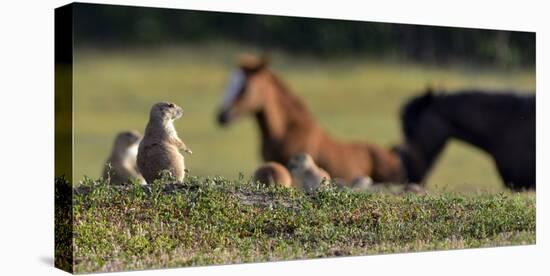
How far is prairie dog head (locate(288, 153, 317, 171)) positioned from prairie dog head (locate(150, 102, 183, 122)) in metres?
2.04

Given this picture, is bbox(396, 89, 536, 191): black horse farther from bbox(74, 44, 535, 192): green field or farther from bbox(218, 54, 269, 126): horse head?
bbox(218, 54, 269, 126): horse head

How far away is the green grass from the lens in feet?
36.6

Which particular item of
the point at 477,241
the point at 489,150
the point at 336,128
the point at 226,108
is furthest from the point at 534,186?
the point at 226,108

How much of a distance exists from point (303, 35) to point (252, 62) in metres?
0.69

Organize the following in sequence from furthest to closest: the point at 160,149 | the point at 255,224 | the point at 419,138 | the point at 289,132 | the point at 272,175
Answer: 1. the point at 419,138
2. the point at 289,132
3. the point at 272,175
4. the point at 255,224
5. the point at 160,149

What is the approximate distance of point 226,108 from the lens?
13.2 meters

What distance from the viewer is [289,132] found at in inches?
566

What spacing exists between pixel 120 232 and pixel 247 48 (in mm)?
2926

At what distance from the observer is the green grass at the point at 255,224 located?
11164mm

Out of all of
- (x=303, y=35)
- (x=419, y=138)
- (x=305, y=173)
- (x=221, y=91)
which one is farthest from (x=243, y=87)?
(x=419, y=138)

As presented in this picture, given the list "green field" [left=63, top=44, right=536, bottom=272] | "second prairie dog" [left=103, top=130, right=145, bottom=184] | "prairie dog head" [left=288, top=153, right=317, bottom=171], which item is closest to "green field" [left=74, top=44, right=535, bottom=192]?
"green field" [left=63, top=44, right=536, bottom=272]

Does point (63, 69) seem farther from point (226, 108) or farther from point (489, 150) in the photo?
point (489, 150)

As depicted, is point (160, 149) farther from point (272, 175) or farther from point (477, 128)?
point (477, 128)

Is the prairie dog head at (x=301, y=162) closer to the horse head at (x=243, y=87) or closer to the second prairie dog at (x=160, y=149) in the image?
the horse head at (x=243, y=87)
